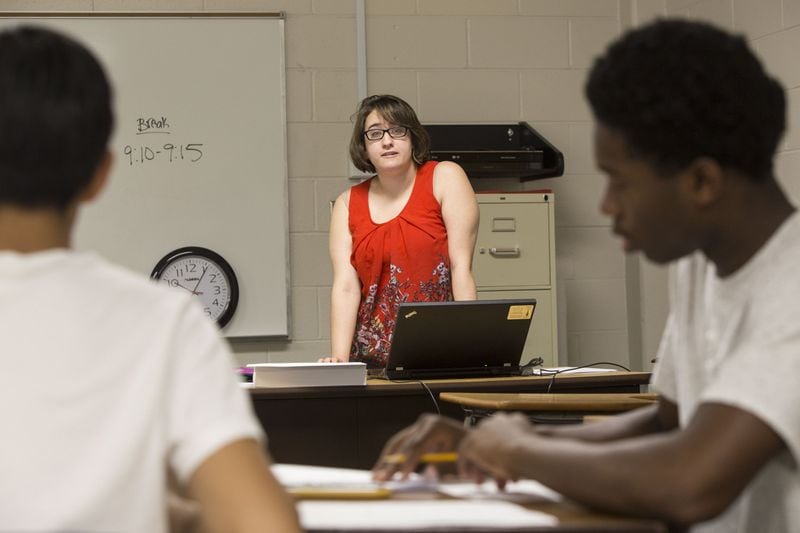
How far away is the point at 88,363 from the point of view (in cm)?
82

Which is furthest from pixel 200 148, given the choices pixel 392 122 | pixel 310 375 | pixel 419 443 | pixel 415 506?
pixel 415 506

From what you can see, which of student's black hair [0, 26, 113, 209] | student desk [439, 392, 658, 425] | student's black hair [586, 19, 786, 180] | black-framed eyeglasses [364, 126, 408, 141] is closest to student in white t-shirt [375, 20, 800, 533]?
student's black hair [586, 19, 786, 180]

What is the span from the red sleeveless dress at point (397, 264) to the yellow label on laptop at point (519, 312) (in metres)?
0.57

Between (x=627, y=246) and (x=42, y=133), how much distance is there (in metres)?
0.62

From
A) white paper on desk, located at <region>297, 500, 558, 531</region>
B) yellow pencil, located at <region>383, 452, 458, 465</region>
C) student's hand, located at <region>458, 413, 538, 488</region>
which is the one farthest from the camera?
yellow pencil, located at <region>383, 452, 458, 465</region>

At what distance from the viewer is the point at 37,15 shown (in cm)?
462

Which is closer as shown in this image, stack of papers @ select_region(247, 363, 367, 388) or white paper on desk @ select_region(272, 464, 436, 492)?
white paper on desk @ select_region(272, 464, 436, 492)

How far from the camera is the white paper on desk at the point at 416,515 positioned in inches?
36.3

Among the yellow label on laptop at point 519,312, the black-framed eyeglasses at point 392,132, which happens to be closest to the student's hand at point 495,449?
the yellow label on laptop at point 519,312

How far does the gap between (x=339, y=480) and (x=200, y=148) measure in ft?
11.6

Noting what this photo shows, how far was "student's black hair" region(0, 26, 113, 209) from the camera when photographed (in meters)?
0.83

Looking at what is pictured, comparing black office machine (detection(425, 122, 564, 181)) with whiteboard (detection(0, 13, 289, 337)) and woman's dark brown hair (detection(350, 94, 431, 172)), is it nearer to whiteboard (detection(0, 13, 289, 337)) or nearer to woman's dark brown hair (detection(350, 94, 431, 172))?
whiteboard (detection(0, 13, 289, 337))

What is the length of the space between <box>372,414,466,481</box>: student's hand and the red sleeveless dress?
2049 mm

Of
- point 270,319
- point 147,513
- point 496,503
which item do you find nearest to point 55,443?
point 147,513
